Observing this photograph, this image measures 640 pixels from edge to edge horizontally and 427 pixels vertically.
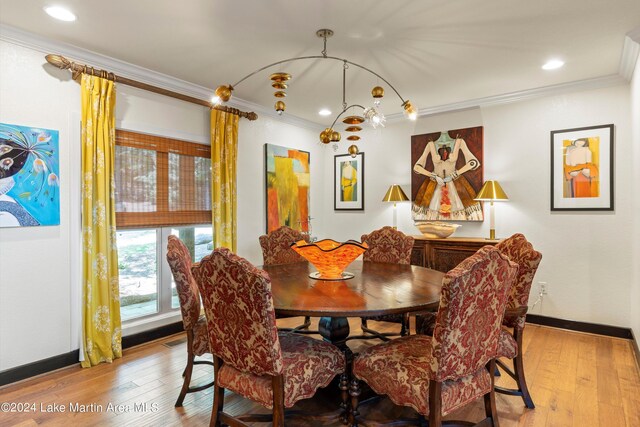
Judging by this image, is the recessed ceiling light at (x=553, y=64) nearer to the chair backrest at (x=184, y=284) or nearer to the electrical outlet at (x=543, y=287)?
the electrical outlet at (x=543, y=287)

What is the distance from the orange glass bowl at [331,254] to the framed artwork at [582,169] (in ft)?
8.61

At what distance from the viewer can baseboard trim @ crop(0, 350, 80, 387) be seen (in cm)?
254

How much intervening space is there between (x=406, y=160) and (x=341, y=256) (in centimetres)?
283

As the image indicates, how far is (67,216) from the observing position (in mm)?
2840

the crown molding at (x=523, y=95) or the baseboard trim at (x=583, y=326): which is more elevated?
the crown molding at (x=523, y=95)

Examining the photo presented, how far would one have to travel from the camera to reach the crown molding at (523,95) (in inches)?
137

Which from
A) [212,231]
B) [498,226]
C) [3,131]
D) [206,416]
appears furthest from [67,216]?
[498,226]

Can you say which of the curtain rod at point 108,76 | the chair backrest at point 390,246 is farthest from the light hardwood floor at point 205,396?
the curtain rod at point 108,76

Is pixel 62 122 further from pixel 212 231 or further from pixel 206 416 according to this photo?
pixel 206 416

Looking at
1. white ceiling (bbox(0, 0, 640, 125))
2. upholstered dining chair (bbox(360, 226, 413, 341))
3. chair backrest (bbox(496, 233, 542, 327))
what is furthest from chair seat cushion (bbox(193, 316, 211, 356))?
white ceiling (bbox(0, 0, 640, 125))

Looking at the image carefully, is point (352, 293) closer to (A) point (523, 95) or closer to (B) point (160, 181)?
(B) point (160, 181)

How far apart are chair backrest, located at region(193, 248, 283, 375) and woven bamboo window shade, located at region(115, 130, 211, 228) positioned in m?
1.91

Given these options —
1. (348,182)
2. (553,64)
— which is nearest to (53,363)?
Answer: (348,182)

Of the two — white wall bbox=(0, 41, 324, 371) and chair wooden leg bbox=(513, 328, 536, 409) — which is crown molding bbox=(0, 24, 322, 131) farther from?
chair wooden leg bbox=(513, 328, 536, 409)
